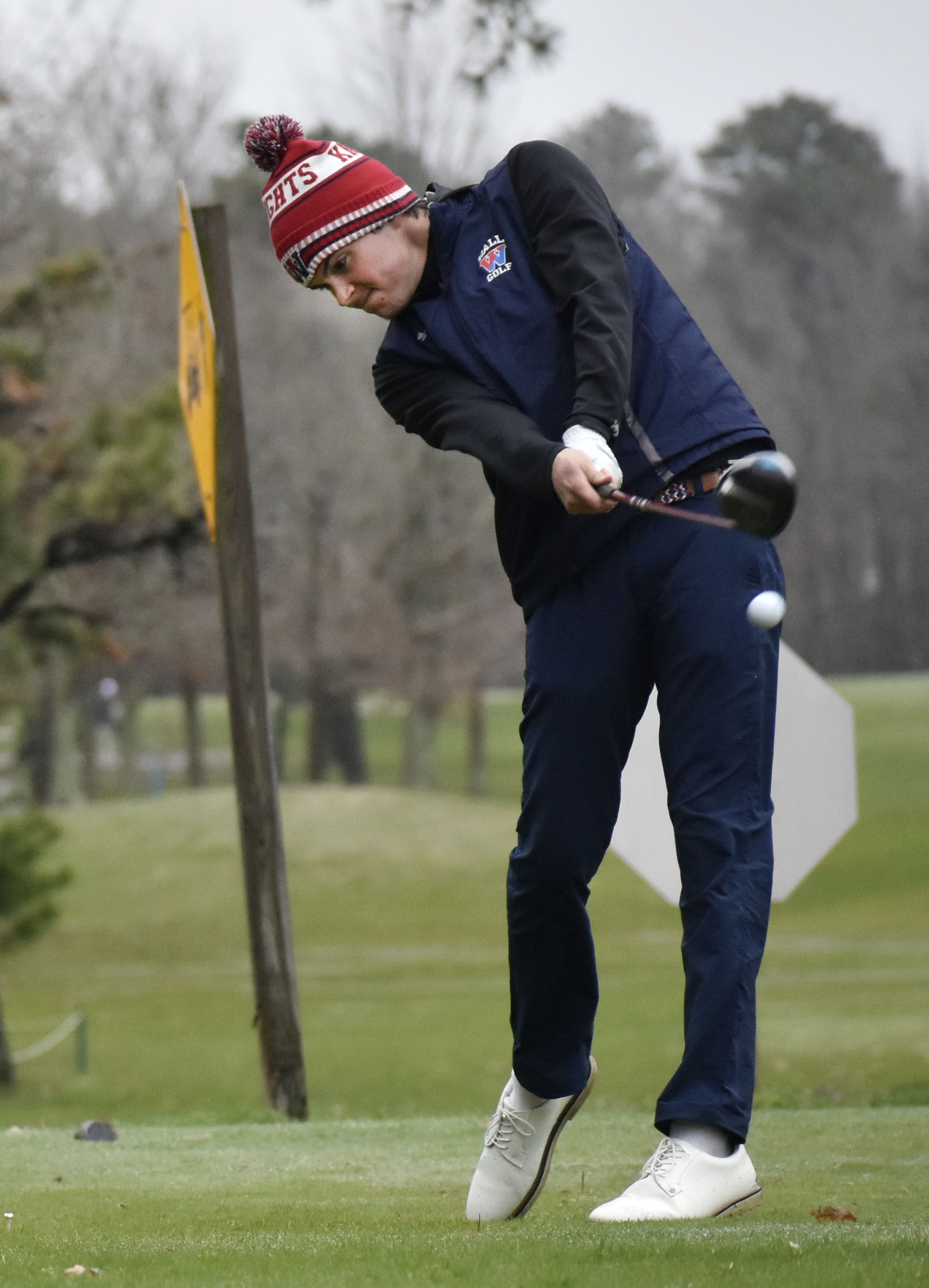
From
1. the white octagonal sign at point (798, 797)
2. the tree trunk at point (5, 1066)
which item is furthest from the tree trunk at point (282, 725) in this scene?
the white octagonal sign at point (798, 797)

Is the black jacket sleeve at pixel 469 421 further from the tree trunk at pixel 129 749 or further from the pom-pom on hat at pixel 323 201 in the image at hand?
the tree trunk at pixel 129 749

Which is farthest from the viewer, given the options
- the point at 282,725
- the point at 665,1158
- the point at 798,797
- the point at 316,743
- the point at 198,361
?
the point at 282,725

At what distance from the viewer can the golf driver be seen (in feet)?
9.72

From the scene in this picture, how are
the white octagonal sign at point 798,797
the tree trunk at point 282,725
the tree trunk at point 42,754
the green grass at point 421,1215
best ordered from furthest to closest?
1. the tree trunk at point 282,725
2. the tree trunk at point 42,754
3. the white octagonal sign at point 798,797
4. the green grass at point 421,1215

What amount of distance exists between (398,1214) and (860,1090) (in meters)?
6.55

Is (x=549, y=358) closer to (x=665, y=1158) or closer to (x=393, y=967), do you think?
(x=665, y=1158)

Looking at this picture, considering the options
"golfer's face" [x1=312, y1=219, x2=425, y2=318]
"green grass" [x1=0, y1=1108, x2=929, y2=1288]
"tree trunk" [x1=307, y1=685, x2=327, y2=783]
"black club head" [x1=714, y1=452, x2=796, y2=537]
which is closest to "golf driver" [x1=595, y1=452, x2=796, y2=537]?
"black club head" [x1=714, y1=452, x2=796, y2=537]

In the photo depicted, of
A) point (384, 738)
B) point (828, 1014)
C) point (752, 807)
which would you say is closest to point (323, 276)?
point (752, 807)

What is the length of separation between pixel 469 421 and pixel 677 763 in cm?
73

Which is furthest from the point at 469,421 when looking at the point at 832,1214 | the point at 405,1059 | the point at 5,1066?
the point at 405,1059

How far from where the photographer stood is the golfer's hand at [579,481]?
304cm

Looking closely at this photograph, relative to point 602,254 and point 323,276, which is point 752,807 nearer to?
point 602,254

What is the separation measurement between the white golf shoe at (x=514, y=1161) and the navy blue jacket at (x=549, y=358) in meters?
0.97

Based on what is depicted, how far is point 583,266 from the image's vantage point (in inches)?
128
